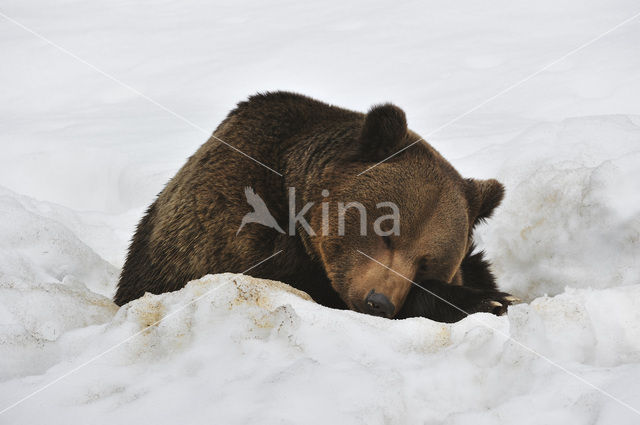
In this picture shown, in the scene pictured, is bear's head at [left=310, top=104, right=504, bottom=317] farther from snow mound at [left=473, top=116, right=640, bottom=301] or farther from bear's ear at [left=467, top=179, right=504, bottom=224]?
snow mound at [left=473, top=116, right=640, bottom=301]

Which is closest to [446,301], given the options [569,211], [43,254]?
[569,211]

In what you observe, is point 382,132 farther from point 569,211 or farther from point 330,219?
point 569,211

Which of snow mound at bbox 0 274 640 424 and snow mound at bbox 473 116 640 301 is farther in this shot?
snow mound at bbox 473 116 640 301

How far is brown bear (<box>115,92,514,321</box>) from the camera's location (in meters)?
3.36

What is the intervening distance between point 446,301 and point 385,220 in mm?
628

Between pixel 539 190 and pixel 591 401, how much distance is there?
2.96 m

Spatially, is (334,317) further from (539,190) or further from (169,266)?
(539,190)


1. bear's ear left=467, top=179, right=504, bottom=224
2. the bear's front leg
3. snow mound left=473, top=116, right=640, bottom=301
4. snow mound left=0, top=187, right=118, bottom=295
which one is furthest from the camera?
snow mound left=473, top=116, right=640, bottom=301

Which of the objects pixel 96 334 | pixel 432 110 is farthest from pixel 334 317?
pixel 432 110

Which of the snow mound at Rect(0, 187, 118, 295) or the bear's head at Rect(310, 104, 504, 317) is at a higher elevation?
the bear's head at Rect(310, 104, 504, 317)

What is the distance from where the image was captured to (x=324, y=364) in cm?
222

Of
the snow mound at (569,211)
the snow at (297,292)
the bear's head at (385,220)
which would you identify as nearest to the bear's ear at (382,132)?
the bear's head at (385,220)
